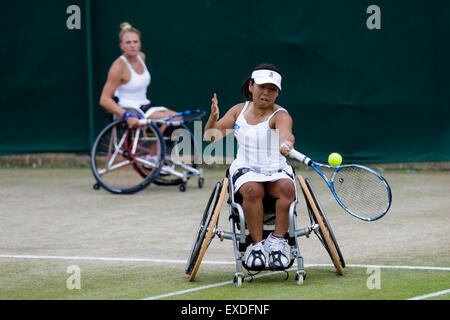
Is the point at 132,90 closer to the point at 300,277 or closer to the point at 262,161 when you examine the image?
the point at 262,161

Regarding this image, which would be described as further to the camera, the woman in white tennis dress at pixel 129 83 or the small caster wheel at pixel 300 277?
the woman in white tennis dress at pixel 129 83

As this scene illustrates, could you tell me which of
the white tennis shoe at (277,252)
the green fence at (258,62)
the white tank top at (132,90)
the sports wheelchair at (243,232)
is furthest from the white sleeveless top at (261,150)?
the green fence at (258,62)

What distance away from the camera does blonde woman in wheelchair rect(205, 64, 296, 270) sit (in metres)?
5.20

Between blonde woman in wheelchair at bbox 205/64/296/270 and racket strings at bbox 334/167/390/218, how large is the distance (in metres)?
0.29

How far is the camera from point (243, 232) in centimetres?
520

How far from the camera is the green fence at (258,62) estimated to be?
33.5 feet

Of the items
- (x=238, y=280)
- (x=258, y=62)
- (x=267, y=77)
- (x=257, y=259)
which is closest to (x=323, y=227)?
(x=257, y=259)

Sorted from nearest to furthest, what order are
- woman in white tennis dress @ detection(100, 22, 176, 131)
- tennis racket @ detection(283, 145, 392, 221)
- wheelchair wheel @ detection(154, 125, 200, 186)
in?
tennis racket @ detection(283, 145, 392, 221)
woman in white tennis dress @ detection(100, 22, 176, 131)
wheelchair wheel @ detection(154, 125, 200, 186)

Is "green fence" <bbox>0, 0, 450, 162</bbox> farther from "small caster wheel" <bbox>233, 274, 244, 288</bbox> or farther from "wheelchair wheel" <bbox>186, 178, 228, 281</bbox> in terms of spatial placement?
"small caster wheel" <bbox>233, 274, 244, 288</bbox>

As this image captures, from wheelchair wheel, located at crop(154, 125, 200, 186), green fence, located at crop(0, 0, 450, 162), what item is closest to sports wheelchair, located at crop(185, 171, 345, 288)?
wheelchair wheel, located at crop(154, 125, 200, 186)

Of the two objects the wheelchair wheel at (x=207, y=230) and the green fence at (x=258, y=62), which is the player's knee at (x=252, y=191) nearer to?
the wheelchair wheel at (x=207, y=230)

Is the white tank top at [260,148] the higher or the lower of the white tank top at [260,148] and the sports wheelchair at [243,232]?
the higher
